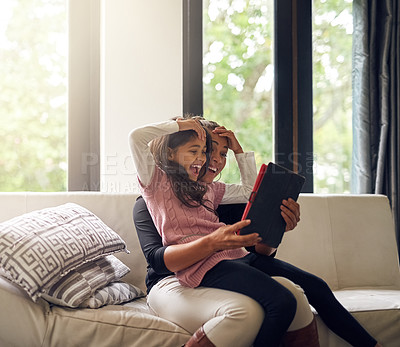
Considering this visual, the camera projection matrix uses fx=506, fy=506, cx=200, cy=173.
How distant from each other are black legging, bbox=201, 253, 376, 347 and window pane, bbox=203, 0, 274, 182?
1214 millimetres

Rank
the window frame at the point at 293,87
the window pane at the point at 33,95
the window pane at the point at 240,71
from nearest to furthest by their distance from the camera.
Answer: the window pane at the point at 33,95 < the window pane at the point at 240,71 < the window frame at the point at 293,87

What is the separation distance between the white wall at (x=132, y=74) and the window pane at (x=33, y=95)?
24cm

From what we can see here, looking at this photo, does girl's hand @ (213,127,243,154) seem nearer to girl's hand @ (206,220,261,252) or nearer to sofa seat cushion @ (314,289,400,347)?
girl's hand @ (206,220,261,252)

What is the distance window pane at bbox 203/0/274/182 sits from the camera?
2955 mm

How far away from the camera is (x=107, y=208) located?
2.14 m

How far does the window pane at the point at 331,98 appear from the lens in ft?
10.5

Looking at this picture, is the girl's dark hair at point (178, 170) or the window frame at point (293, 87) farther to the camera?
the window frame at point (293, 87)

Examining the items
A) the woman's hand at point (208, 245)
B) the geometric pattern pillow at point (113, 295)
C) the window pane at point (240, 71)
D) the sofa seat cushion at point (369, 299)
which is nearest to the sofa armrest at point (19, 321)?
the geometric pattern pillow at point (113, 295)

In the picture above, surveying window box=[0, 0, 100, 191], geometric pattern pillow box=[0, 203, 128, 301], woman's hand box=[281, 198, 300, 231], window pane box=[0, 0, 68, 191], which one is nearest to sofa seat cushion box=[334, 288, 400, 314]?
woman's hand box=[281, 198, 300, 231]

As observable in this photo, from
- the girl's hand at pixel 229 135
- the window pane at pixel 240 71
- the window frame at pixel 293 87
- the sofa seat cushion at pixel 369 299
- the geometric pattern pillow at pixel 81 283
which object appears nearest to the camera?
the geometric pattern pillow at pixel 81 283

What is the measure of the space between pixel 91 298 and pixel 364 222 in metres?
1.37

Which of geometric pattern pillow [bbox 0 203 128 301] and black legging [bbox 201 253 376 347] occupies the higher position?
geometric pattern pillow [bbox 0 203 128 301]

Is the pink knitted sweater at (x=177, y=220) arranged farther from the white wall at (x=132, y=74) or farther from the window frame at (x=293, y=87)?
the window frame at (x=293, y=87)

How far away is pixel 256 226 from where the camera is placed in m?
1.70
